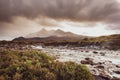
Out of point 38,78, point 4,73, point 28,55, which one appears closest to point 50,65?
point 38,78

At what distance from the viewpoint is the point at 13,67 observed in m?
13.4

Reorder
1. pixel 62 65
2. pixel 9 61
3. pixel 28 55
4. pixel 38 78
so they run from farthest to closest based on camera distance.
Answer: pixel 28 55
pixel 9 61
pixel 62 65
pixel 38 78

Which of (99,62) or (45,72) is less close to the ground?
(45,72)

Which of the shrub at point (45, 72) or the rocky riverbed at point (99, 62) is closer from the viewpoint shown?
the shrub at point (45, 72)

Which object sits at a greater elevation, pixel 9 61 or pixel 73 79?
pixel 9 61

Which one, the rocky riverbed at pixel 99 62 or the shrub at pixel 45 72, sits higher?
the shrub at pixel 45 72

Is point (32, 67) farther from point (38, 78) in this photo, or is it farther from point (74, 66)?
point (74, 66)

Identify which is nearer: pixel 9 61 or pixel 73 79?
pixel 73 79

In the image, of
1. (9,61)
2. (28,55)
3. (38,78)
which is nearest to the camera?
(38,78)

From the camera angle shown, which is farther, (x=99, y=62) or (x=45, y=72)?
(x=99, y=62)

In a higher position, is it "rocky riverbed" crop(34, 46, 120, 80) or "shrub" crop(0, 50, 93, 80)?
"shrub" crop(0, 50, 93, 80)

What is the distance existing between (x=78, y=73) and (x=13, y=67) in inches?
140

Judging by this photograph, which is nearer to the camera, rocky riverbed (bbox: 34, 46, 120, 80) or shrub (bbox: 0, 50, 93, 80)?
shrub (bbox: 0, 50, 93, 80)

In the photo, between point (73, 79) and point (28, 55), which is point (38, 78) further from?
point (28, 55)
